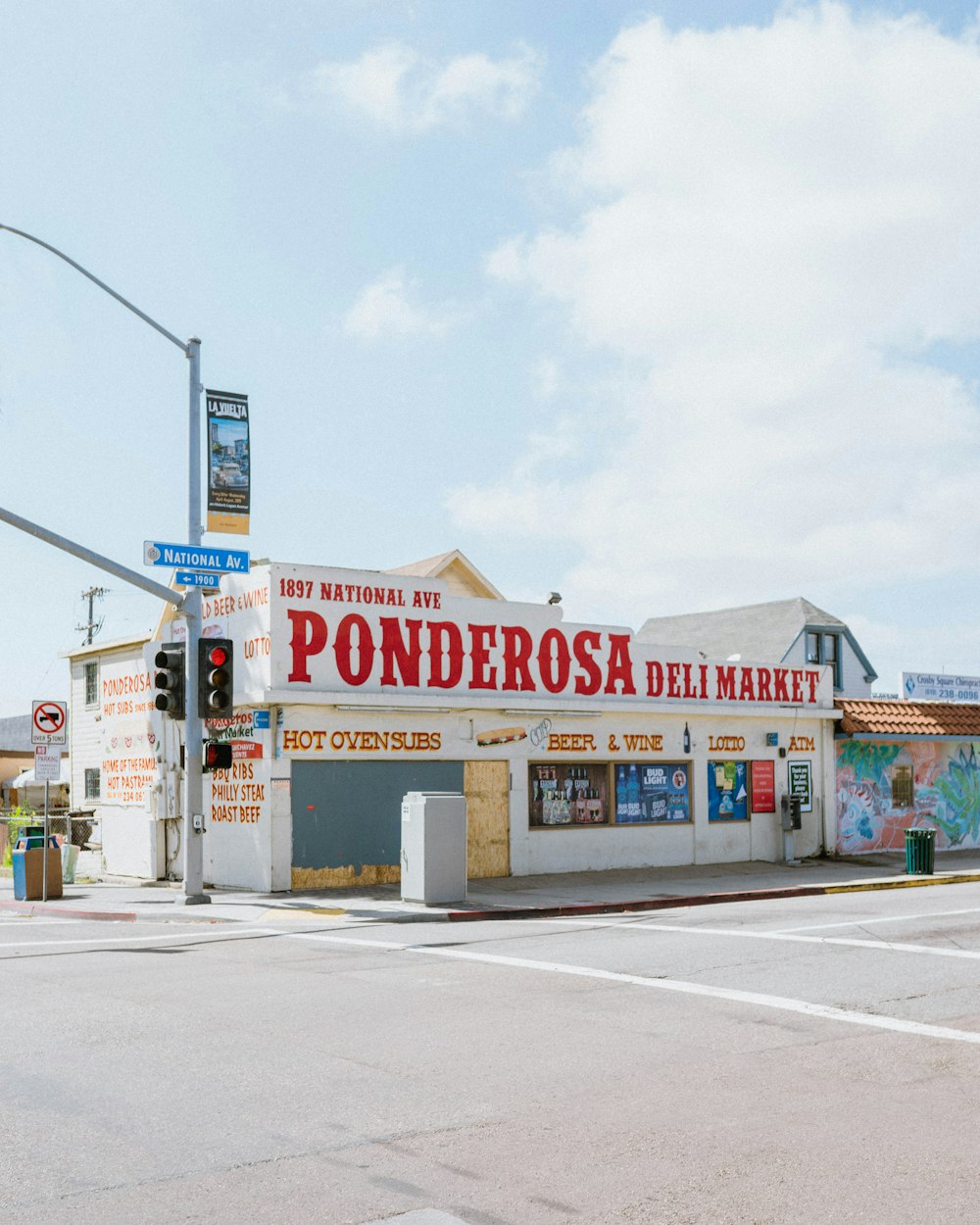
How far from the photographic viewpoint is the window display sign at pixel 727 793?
26.5 metres

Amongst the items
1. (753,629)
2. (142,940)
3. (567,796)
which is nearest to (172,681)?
(142,940)

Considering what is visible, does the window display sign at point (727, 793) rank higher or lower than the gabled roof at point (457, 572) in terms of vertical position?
lower

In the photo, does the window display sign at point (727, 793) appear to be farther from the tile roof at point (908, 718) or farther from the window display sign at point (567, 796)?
the tile roof at point (908, 718)

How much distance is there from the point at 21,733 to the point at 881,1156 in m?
70.4

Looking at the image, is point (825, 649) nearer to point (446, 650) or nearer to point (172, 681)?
point (446, 650)

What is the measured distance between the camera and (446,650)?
22.8 m

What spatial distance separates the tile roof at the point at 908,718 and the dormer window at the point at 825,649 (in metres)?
21.0

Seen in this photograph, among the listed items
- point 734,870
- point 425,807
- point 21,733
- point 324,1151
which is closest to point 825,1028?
point 324,1151

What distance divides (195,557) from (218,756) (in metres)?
2.91

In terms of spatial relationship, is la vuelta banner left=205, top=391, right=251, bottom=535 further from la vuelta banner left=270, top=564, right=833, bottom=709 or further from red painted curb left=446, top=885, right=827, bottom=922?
red painted curb left=446, top=885, right=827, bottom=922

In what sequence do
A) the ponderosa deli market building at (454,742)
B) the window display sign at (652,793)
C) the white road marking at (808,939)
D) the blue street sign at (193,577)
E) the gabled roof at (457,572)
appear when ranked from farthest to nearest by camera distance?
the gabled roof at (457,572) → the window display sign at (652,793) → the ponderosa deli market building at (454,742) → the blue street sign at (193,577) → the white road marking at (808,939)

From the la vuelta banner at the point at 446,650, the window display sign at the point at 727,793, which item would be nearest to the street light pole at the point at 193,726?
the la vuelta banner at the point at 446,650

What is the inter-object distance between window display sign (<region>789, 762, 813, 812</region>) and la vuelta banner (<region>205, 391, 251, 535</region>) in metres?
14.2

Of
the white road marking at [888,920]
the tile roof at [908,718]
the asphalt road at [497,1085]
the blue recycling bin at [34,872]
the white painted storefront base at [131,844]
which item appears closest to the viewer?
the asphalt road at [497,1085]
